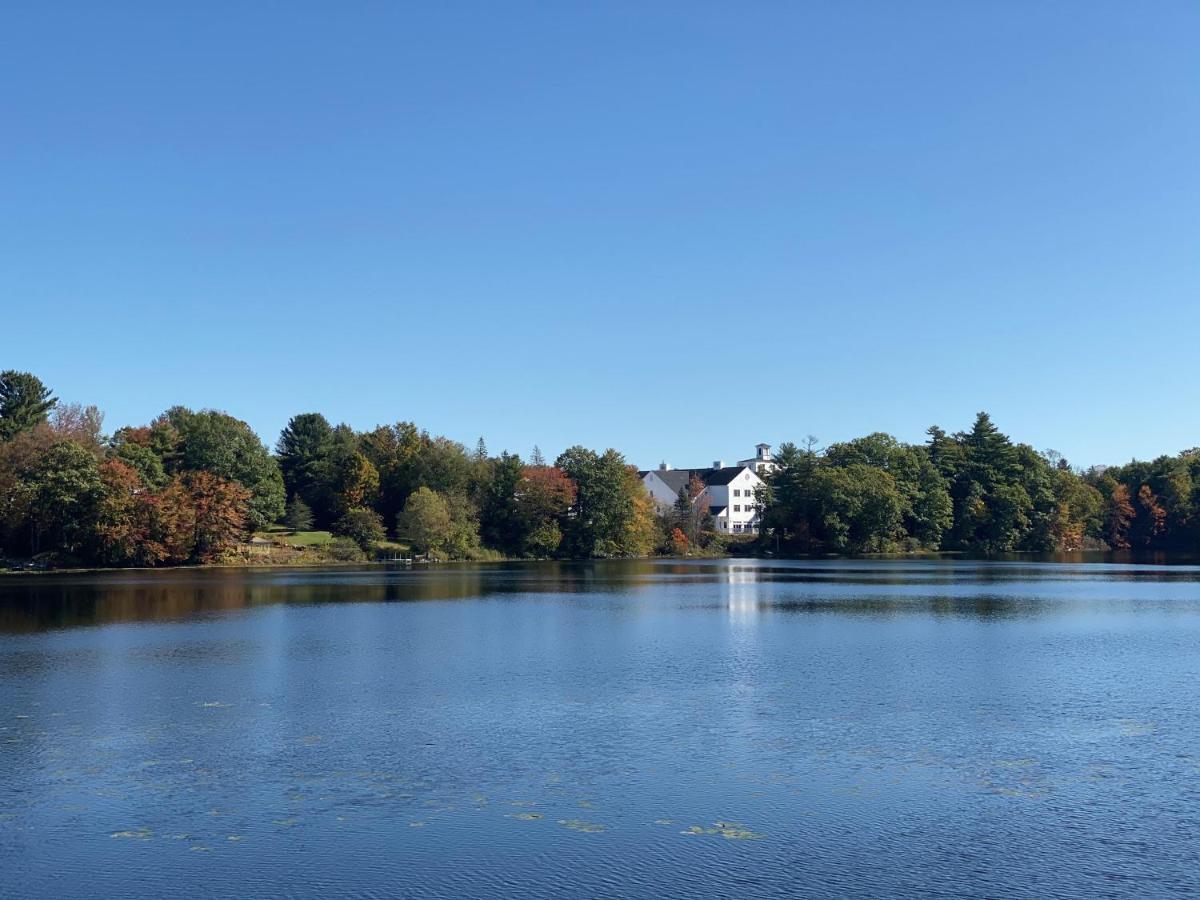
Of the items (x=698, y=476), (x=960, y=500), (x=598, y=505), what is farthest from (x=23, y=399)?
(x=960, y=500)

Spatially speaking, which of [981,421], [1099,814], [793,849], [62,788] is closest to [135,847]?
[62,788]

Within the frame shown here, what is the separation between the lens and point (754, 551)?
104 metres

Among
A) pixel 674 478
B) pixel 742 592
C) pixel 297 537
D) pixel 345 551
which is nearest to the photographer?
pixel 742 592

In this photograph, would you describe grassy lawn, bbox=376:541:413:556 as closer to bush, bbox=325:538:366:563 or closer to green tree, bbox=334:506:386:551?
green tree, bbox=334:506:386:551

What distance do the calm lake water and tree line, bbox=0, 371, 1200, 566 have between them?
40.0m

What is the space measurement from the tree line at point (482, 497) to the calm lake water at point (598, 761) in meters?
40.0

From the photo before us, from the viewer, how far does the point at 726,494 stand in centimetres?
11906

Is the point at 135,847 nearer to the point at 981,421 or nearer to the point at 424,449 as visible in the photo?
the point at 424,449

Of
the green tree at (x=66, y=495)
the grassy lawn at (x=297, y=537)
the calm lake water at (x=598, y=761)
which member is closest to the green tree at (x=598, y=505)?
the grassy lawn at (x=297, y=537)

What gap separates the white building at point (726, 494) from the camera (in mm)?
118312

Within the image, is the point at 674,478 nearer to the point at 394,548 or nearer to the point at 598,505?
the point at 598,505

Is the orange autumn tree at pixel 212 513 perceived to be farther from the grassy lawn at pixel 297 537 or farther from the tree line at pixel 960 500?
the tree line at pixel 960 500

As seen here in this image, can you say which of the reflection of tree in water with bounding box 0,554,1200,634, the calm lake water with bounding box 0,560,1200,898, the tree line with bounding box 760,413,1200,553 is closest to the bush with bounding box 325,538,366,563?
the reflection of tree in water with bounding box 0,554,1200,634

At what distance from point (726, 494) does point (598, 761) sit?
106 metres
